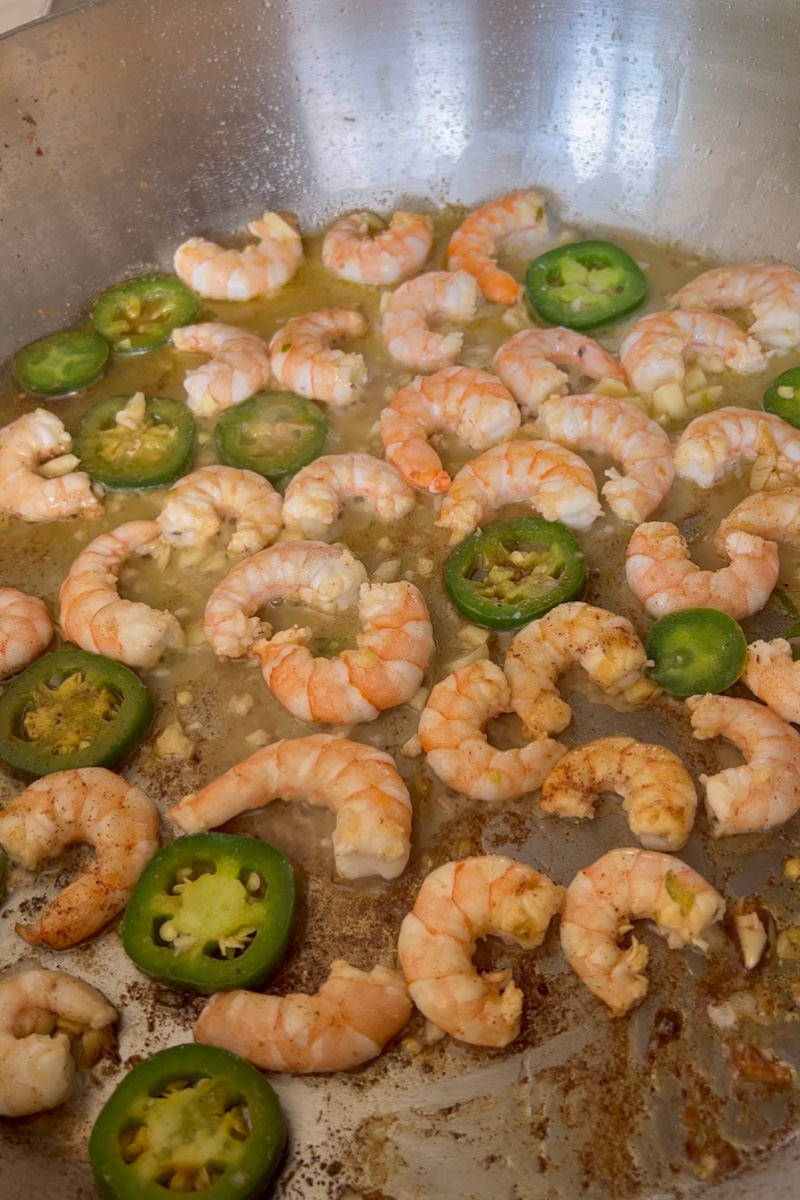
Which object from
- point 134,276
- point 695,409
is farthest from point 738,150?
point 134,276

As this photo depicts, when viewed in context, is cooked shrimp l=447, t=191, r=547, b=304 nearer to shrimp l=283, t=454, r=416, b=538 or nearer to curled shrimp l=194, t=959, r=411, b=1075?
shrimp l=283, t=454, r=416, b=538

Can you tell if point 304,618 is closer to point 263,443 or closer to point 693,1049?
point 263,443

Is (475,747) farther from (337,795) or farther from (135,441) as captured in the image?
(135,441)

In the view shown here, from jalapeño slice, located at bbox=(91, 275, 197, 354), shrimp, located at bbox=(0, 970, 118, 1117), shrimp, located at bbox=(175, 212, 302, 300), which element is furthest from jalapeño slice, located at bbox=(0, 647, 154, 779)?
shrimp, located at bbox=(175, 212, 302, 300)

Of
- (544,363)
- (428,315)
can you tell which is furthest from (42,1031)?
(428,315)

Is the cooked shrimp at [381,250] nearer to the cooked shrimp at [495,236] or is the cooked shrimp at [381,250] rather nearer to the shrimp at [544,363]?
the cooked shrimp at [495,236]

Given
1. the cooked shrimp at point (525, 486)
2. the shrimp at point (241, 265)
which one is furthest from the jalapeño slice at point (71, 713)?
the shrimp at point (241, 265)
